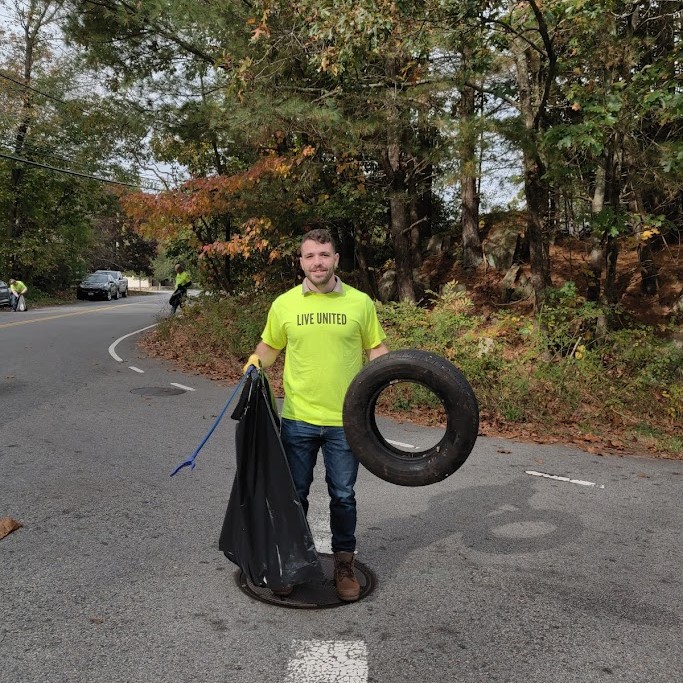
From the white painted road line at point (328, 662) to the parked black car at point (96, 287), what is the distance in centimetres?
4088

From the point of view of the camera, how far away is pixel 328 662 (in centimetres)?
294

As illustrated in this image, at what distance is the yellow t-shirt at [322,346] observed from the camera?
139 inches

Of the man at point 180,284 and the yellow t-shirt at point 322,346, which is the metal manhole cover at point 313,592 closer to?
the yellow t-shirt at point 322,346

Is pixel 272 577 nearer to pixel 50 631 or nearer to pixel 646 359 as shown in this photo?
pixel 50 631

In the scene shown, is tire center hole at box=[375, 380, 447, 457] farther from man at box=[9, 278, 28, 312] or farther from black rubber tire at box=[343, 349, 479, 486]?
man at box=[9, 278, 28, 312]

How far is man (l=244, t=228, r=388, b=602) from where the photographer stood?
11.6 ft

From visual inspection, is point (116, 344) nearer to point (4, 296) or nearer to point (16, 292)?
point (16, 292)

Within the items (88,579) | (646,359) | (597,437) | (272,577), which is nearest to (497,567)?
(272,577)

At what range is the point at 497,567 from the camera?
4074 mm

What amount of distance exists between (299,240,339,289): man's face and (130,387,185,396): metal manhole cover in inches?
291

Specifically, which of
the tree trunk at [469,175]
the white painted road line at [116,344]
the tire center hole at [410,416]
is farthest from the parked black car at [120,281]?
the tire center hole at [410,416]

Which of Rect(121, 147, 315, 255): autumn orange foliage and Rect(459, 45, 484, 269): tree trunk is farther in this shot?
Rect(121, 147, 315, 255): autumn orange foliage

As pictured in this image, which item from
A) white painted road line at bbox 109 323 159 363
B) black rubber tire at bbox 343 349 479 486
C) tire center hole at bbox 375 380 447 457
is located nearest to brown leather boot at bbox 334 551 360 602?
black rubber tire at bbox 343 349 479 486

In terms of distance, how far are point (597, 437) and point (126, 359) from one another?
9.99 metres
